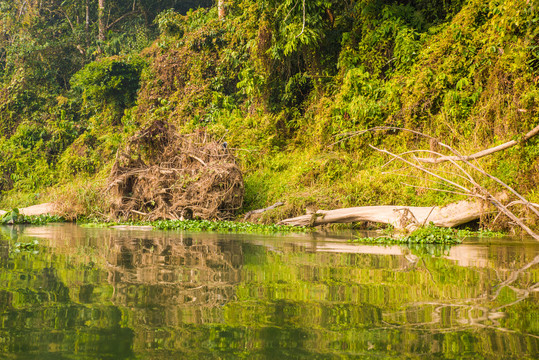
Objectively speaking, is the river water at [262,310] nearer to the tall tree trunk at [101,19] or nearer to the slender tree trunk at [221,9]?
the slender tree trunk at [221,9]

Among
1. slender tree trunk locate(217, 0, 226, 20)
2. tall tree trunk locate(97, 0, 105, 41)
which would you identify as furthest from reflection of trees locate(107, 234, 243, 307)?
tall tree trunk locate(97, 0, 105, 41)

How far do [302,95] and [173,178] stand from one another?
18.7ft

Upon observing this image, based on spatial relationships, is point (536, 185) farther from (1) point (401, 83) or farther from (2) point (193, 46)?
(2) point (193, 46)

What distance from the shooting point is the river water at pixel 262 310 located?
1385 mm

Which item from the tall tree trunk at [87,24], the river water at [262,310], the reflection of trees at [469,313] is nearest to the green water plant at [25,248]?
the river water at [262,310]

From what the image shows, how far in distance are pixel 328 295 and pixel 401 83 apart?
10089mm

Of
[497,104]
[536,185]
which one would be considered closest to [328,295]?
[536,185]

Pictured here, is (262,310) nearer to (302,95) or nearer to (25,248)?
(25,248)

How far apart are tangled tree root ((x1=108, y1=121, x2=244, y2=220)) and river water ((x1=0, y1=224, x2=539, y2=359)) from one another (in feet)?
23.7

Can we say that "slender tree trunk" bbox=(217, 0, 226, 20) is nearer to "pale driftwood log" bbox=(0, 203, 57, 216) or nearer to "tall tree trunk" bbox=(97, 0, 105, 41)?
"tall tree trunk" bbox=(97, 0, 105, 41)

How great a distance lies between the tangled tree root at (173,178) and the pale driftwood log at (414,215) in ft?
9.54

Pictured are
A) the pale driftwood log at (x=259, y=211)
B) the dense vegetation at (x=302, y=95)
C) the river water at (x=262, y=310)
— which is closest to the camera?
the river water at (x=262, y=310)

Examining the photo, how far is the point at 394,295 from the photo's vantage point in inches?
89.6

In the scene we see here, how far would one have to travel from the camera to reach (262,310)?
1894mm
